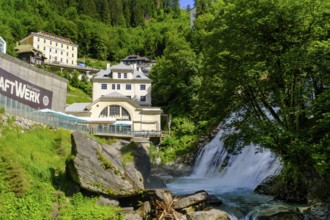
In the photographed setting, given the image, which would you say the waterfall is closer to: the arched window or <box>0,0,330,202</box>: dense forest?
<box>0,0,330,202</box>: dense forest

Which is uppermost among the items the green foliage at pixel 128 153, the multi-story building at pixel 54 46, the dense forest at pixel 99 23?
the dense forest at pixel 99 23

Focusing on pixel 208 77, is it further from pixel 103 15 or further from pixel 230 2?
pixel 103 15

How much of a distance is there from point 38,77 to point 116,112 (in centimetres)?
1880

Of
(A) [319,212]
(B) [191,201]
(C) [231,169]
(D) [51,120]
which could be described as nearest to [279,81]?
(A) [319,212]

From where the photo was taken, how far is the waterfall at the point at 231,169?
81.7 feet

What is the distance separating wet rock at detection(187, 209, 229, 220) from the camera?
15625 millimetres

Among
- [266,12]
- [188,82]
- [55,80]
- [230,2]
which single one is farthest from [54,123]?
[188,82]

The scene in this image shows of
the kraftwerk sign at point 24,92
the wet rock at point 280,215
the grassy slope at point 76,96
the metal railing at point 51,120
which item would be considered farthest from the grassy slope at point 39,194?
the grassy slope at point 76,96

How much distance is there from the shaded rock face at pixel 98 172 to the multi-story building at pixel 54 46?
94283 millimetres

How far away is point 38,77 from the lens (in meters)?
36.5

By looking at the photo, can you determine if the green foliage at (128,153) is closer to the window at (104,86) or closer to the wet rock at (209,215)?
the wet rock at (209,215)

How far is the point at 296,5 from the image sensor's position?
622 inches

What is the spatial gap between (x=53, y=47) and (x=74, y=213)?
102906 mm

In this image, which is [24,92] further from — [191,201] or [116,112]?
[191,201]
